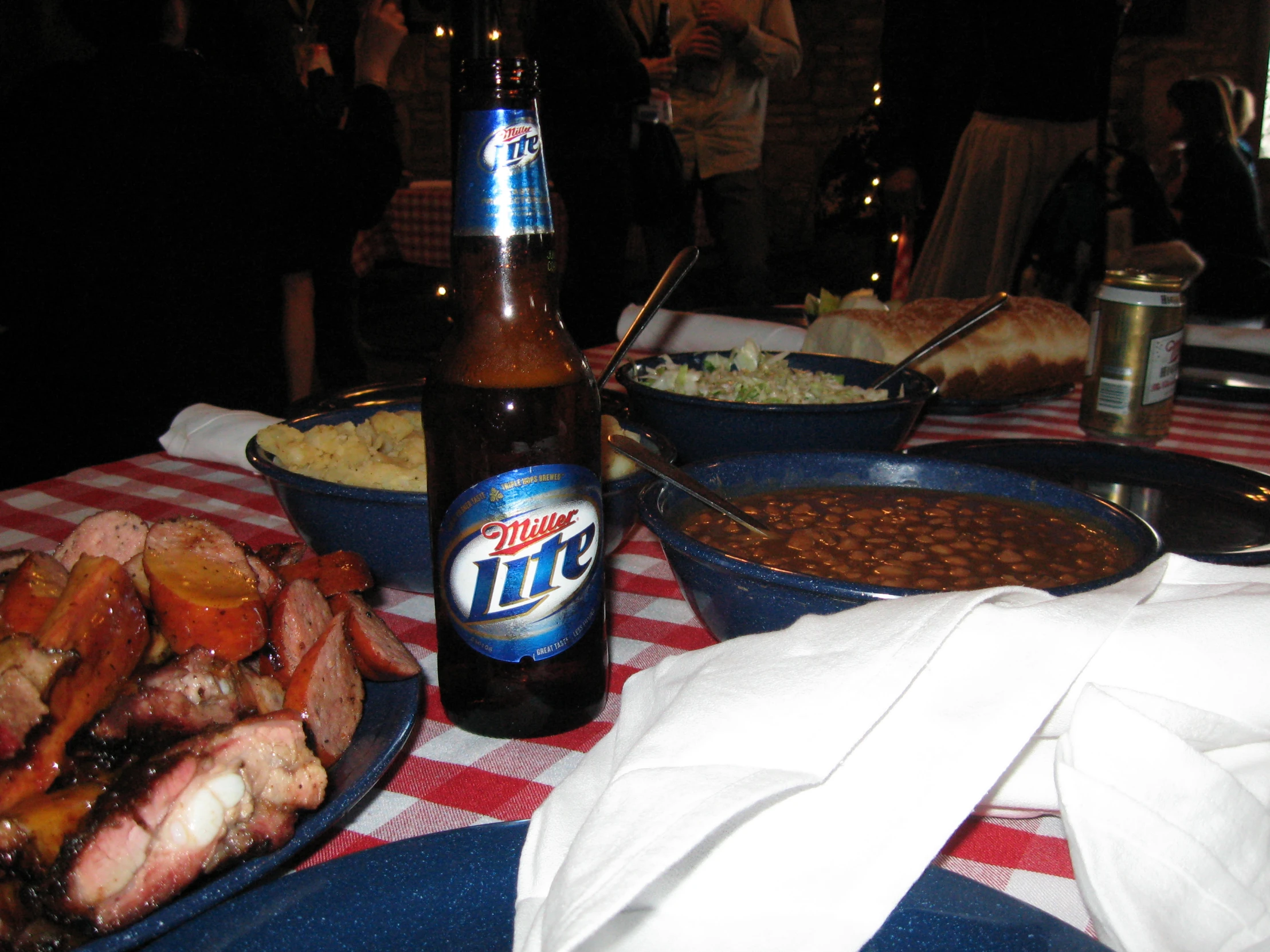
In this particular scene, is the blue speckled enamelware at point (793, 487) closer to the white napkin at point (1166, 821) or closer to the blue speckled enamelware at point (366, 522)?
the white napkin at point (1166, 821)

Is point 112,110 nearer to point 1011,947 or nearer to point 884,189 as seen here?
point 1011,947

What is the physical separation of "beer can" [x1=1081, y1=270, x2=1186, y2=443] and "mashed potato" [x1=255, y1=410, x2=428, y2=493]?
4.64 feet

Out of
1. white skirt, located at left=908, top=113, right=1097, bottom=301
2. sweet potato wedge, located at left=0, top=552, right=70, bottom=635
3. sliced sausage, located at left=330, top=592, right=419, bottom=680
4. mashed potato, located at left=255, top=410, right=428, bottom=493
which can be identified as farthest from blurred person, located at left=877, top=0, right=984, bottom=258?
sweet potato wedge, located at left=0, top=552, right=70, bottom=635

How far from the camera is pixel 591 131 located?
485 centimetres

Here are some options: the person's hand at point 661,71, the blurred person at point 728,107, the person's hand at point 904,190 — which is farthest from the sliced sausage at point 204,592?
the blurred person at point 728,107

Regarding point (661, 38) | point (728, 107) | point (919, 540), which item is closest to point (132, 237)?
point (919, 540)

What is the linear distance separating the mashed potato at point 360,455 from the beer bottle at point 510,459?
29 cm

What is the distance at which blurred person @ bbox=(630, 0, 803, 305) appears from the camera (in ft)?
18.8

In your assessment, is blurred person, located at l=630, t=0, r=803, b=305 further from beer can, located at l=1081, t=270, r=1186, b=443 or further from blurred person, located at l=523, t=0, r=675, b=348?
beer can, located at l=1081, t=270, r=1186, b=443

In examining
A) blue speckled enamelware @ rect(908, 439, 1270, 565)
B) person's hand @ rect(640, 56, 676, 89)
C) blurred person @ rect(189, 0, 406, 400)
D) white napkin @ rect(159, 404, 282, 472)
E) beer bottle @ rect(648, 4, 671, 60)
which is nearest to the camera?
blue speckled enamelware @ rect(908, 439, 1270, 565)

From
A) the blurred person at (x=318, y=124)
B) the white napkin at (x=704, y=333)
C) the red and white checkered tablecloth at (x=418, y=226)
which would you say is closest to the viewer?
the white napkin at (x=704, y=333)

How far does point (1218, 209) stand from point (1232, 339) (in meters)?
3.95

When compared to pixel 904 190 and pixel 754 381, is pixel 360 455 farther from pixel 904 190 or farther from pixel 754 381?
pixel 904 190

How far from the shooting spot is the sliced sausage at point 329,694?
694 mm
